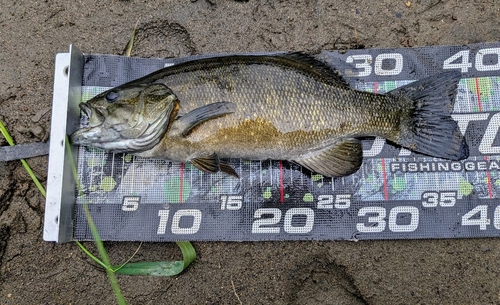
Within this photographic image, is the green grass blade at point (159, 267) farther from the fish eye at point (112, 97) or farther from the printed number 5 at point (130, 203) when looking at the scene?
the fish eye at point (112, 97)

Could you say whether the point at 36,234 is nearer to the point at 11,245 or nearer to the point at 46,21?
the point at 11,245

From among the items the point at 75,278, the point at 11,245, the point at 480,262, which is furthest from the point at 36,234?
the point at 480,262

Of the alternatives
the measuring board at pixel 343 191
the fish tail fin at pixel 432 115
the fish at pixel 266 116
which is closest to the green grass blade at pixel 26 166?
the measuring board at pixel 343 191

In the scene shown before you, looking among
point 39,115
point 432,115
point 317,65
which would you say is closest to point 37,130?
point 39,115

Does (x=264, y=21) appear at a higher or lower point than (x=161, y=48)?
higher

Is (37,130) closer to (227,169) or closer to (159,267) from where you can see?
(159,267)

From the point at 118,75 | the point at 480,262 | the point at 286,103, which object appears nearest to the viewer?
the point at 286,103
